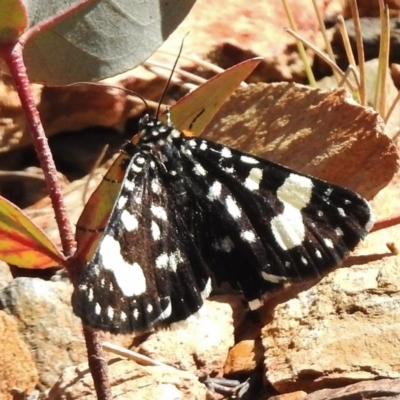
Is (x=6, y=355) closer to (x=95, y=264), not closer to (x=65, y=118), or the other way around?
(x=95, y=264)

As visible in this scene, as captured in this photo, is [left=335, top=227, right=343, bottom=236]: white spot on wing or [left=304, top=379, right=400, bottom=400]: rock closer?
[left=304, top=379, right=400, bottom=400]: rock

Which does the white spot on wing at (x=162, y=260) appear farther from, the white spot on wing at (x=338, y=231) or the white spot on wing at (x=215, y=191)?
the white spot on wing at (x=338, y=231)

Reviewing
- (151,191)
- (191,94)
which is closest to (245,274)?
(151,191)

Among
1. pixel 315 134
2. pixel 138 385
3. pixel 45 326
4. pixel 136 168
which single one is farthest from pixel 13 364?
pixel 315 134

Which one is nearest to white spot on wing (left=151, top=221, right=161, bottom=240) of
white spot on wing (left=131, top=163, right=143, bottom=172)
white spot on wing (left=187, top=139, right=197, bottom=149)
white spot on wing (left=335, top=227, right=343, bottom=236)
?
white spot on wing (left=131, top=163, right=143, bottom=172)

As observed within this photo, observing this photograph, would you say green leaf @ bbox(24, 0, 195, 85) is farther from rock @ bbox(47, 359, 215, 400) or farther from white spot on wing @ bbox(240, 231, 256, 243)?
rock @ bbox(47, 359, 215, 400)

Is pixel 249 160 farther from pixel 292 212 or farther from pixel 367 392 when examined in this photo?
pixel 367 392
